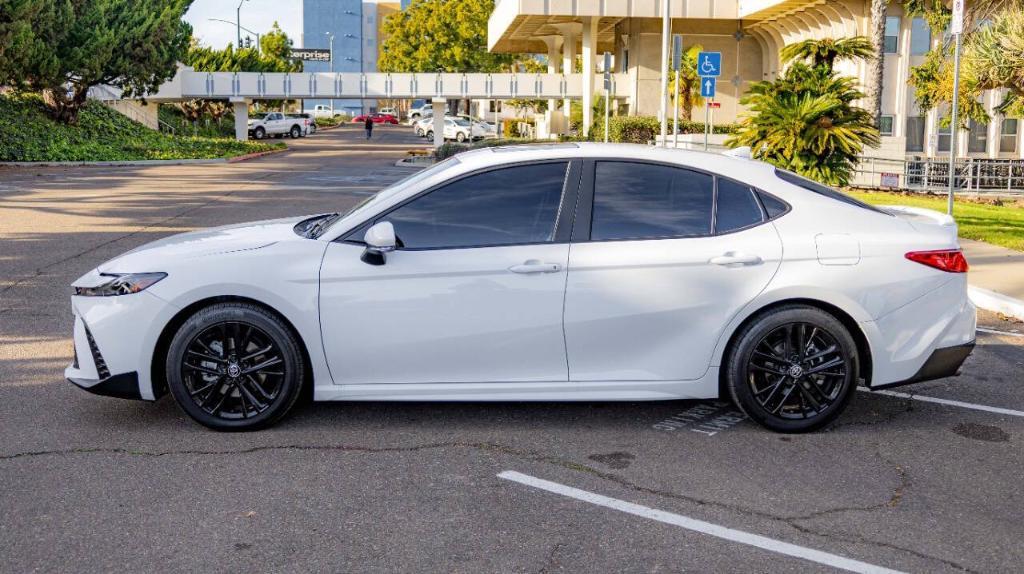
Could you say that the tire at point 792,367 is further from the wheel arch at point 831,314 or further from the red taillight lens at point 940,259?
the red taillight lens at point 940,259

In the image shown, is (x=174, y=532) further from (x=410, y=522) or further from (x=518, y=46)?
(x=518, y=46)

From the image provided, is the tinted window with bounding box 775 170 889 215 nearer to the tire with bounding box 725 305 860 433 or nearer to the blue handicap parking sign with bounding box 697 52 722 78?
the tire with bounding box 725 305 860 433

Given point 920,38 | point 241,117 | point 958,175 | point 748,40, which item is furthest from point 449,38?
point 958,175

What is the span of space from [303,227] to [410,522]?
2468 millimetres

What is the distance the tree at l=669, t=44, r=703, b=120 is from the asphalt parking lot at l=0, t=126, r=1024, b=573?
136 ft

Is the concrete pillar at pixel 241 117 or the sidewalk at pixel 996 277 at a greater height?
the concrete pillar at pixel 241 117

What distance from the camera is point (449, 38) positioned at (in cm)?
8356

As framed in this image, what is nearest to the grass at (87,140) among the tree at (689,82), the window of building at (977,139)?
the tree at (689,82)

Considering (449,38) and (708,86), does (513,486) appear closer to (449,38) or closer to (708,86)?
(708,86)

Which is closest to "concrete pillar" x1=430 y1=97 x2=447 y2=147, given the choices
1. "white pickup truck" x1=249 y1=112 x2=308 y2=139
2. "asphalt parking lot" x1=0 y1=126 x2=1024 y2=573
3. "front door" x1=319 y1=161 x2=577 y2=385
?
"white pickup truck" x1=249 y1=112 x2=308 y2=139

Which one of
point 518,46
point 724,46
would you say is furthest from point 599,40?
point 724,46

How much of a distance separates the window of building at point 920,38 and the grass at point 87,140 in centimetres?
2604

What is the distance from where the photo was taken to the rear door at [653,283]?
19.1 ft

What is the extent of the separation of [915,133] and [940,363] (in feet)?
120
